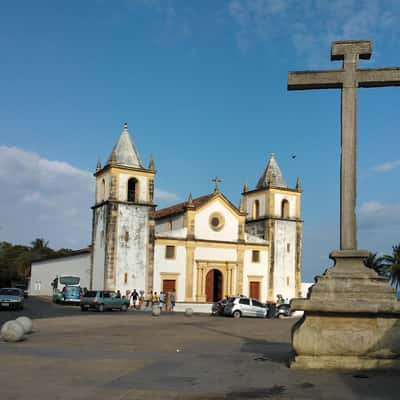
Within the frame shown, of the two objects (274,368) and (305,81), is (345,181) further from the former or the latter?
(274,368)

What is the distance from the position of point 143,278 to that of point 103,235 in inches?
176

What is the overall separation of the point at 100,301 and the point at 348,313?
101 feet

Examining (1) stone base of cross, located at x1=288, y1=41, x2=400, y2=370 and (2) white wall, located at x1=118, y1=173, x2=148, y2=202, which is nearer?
(1) stone base of cross, located at x1=288, y1=41, x2=400, y2=370

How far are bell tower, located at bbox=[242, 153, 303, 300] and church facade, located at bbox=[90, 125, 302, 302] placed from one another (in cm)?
9

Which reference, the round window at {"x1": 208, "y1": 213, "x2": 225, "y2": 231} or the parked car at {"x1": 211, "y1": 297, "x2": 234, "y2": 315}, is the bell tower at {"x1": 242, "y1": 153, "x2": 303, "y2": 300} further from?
the parked car at {"x1": 211, "y1": 297, "x2": 234, "y2": 315}

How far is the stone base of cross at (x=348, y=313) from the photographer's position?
8.23 meters

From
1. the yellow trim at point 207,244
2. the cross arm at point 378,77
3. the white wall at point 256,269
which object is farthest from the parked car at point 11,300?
the cross arm at point 378,77

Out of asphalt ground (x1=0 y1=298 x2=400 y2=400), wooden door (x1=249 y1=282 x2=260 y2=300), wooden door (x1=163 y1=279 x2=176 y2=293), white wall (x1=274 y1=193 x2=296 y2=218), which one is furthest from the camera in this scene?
white wall (x1=274 y1=193 x2=296 y2=218)

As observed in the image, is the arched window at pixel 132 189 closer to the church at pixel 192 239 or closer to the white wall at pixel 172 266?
the church at pixel 192 239

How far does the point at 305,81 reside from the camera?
9656 mm

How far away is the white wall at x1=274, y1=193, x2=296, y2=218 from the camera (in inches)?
2021

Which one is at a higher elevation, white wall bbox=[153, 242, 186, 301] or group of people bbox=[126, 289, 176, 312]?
white wall bbox=[153, 242, 186, 301]

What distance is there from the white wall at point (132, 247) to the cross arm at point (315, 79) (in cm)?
3461

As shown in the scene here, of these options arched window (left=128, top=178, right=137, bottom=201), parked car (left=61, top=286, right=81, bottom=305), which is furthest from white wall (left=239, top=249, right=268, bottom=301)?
parked car (left=61, top=286, right=81, bottom=305)
